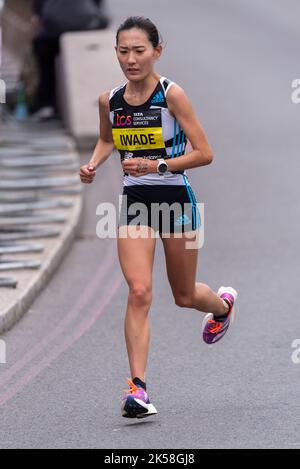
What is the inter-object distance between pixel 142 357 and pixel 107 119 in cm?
134

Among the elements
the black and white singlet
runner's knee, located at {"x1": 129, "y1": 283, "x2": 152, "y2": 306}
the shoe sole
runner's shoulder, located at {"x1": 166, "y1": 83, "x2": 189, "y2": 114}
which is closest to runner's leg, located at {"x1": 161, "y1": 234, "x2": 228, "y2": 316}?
the black and white singlet

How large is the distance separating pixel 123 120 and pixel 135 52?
383 millimetres

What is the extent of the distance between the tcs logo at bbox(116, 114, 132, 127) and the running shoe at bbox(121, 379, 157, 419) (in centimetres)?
141

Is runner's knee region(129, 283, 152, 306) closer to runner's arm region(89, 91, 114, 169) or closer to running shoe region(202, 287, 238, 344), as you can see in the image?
runner's arm region(89, 91, 114, 169)

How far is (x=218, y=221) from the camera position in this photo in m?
14.4

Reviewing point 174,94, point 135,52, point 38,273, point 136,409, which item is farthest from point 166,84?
point 38,273

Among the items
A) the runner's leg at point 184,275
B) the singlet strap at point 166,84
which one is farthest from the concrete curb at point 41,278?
the singlet strap at point 166,84

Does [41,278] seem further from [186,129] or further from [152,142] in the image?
[186,129]

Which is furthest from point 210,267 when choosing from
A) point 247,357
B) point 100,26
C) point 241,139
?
point 100,26

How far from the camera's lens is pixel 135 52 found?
25.4ft

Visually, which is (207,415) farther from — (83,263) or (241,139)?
(241,139)

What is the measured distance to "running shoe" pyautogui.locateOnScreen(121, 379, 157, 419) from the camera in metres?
7.54

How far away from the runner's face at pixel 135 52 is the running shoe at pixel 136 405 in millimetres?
1657

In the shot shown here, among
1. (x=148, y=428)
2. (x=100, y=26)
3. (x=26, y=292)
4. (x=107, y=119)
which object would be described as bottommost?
(x=148, y=428)
